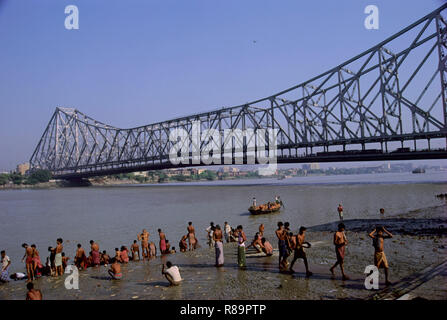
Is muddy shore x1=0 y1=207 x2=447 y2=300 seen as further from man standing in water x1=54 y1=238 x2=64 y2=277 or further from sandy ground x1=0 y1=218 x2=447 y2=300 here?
man standing in water x1=54 y1=238 x2=64 y2=277

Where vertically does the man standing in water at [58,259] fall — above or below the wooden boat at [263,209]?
below

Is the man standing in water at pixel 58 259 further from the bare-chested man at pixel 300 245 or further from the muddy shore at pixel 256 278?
the bare-chested man at pixel 300 245

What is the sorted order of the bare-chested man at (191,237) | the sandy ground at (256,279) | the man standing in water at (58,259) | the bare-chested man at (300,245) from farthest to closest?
the bare-chested man at (191,237) → the man standing in water at (58,259) → the bare-chested man at (300,245) → the sandy ground at (256,279)

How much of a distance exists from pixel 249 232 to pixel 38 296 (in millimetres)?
15507

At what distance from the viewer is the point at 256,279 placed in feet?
33.0

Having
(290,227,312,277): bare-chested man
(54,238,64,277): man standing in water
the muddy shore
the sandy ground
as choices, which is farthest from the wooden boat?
(290,227,312,277): bare-chested man

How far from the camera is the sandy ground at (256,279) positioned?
28.5 feet

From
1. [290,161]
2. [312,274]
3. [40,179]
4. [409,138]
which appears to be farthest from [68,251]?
[40,179]

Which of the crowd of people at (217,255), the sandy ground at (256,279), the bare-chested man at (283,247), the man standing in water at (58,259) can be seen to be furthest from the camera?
the man standing in water at (58,259)

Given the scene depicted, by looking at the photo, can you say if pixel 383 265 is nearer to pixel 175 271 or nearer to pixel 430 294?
pixel 430 294

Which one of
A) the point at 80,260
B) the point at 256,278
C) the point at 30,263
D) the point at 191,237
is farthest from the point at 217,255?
the point at 30,263

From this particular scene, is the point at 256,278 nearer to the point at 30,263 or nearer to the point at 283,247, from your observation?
the point at 283,247

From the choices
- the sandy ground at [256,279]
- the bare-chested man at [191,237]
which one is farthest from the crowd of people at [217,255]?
the sandy ground at [256,279]

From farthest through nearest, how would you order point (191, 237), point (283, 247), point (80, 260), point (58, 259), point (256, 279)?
point (191, 237) → point (80, 260) → point (58, 259) → point (283, 247) → point (256, 279)
